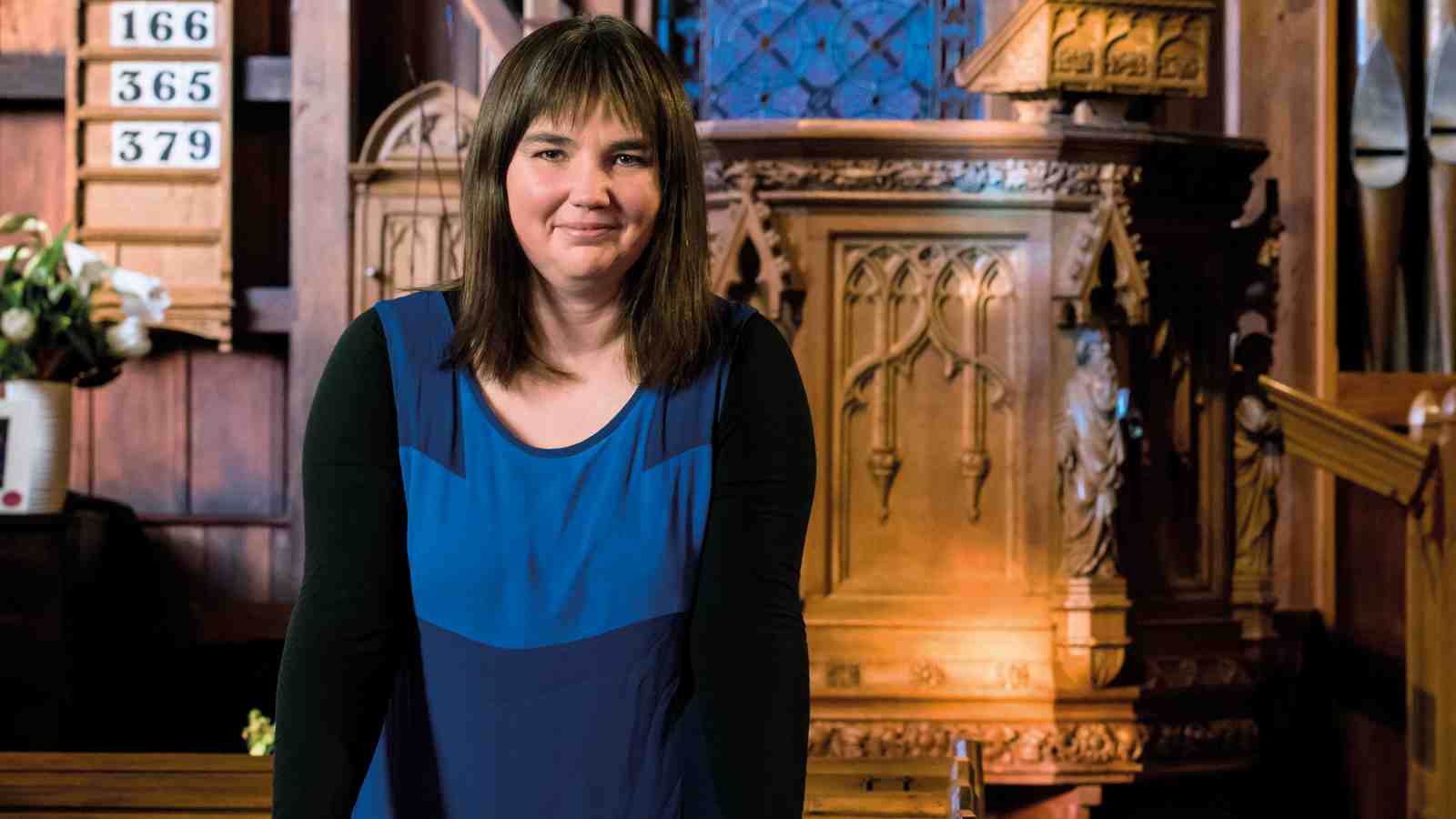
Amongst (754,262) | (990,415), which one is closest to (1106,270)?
(990,415)

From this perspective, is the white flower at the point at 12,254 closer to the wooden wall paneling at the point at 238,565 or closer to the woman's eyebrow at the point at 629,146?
the wooden wall paneling at the point at 238,565

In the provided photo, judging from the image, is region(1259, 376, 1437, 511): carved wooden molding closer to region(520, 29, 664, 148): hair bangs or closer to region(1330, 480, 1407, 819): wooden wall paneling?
region(1330, 480, 1407, 819): wooden wall paneling

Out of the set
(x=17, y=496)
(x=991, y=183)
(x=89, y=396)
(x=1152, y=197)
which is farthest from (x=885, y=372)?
(x=89, y=396)

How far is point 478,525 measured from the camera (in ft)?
3.84

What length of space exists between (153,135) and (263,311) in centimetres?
68

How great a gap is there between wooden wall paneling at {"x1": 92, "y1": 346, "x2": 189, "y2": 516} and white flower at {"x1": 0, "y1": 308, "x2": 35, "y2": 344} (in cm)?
109

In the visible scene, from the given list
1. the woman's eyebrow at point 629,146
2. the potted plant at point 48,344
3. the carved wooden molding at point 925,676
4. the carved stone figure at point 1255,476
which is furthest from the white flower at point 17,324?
the woman's eyebrow at point 629,146

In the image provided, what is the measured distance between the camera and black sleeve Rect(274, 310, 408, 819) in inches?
45.7

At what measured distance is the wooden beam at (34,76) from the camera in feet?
18.7

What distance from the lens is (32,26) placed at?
5.80 meters

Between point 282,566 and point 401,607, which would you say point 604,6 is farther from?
point 401,607

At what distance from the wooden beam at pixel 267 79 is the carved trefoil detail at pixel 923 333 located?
2.61 m

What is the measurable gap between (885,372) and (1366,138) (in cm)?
205

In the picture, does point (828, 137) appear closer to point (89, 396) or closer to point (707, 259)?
point (707, 259)
